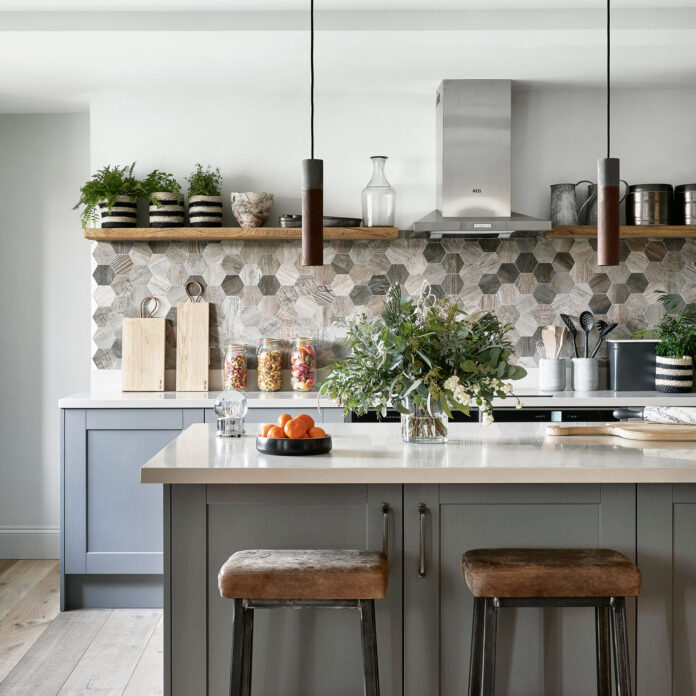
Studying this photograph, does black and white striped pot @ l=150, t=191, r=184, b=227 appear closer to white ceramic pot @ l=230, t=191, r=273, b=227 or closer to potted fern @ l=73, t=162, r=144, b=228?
potted fern @ l=73, t=162, r=144, b=228

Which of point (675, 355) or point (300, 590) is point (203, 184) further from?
point (300, 590)

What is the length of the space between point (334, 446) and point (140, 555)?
1713 mm

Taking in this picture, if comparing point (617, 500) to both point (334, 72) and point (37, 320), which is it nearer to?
point (334, 72)

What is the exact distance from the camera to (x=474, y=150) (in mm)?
4035

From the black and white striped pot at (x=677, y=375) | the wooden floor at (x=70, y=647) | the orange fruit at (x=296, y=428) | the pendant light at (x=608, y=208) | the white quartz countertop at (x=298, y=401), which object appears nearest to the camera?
the orange fruit at (x=296, y=428)

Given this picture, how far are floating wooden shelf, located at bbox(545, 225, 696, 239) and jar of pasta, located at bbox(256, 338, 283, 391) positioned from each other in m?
1.58

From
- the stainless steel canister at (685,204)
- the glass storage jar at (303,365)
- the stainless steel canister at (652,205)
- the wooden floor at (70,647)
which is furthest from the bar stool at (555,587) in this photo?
the stainless steel canister at (685,204)

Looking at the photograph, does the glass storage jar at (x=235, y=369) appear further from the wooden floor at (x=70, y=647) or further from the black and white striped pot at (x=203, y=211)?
the wooden floor at (x=70, y=647)

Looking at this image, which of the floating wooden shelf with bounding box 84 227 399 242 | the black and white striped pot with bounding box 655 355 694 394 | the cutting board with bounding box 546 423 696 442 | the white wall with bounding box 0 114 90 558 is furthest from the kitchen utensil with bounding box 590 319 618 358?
the white wall with bounding box 0 114 90 558

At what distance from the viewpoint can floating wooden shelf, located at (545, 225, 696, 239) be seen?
4.00 meters

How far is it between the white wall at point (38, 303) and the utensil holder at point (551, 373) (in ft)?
8.42

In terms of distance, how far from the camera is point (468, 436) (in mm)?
2590

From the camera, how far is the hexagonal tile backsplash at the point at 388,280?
4.26m

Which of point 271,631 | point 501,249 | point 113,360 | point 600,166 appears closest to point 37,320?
point 113,360
